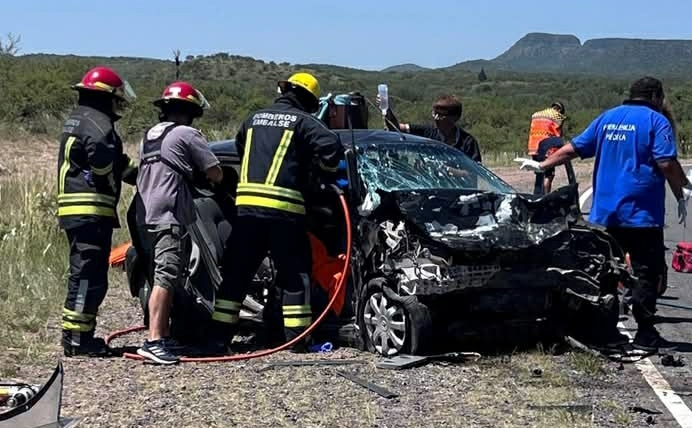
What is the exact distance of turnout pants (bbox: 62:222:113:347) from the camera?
7344mm

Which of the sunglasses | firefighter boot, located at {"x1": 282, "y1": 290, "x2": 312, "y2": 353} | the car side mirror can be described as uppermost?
the sunglasses

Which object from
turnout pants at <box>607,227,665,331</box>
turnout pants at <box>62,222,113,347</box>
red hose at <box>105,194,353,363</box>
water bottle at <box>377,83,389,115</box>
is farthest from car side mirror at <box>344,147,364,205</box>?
water bottle at <box>377,83,389,115</box>

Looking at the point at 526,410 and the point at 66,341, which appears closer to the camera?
the point at 526,410

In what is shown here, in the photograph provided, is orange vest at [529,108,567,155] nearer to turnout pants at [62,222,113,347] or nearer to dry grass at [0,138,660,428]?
dry grass at [0,138,660,428]

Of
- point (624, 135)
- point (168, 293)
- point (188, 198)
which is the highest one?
point (624, 135)

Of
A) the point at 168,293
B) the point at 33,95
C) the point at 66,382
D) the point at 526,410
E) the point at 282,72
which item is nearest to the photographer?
the point at 526,410

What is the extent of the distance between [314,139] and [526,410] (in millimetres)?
2362

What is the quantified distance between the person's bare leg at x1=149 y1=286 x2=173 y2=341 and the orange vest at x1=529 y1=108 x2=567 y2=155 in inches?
429

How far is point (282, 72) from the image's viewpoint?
315 feet

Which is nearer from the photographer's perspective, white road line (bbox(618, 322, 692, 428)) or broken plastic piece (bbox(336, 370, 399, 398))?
white road line (bbox(618, 322, 692, 428))

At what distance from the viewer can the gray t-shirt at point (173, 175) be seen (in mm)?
7336

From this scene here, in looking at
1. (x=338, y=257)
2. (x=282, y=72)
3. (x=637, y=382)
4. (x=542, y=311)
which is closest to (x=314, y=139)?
(x=338, y=257)

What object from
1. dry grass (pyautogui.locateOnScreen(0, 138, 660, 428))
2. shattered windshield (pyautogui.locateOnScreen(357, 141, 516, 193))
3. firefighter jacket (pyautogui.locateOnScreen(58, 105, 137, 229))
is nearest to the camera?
dry grass (pyautogui.locateOnScreen(0, 138, 660, 428))

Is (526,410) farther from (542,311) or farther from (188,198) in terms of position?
(188,198)
